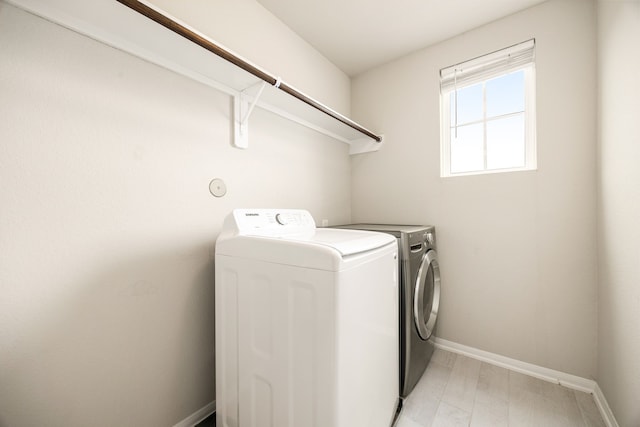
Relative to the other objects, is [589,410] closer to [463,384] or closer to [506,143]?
[463,384]

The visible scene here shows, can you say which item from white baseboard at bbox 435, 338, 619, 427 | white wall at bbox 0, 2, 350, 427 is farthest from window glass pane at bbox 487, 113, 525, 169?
white wall at bbox 0, 2, 350, 427

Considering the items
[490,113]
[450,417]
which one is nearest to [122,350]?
[450,417]

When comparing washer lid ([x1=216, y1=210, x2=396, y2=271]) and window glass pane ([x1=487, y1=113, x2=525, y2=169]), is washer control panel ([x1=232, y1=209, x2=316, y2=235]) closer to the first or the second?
washer lid ([x1=216, y1=210, x2=396, y2=271])

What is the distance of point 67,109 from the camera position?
0.88 m

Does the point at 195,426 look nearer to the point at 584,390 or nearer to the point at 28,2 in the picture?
the point at 28,2

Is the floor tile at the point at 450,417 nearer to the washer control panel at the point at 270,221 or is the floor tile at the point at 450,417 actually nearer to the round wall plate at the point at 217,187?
the washer control panel at the point at 270,221

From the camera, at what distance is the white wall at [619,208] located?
39.8 inches

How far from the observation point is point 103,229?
95cm

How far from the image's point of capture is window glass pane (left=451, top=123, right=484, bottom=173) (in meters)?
1.92

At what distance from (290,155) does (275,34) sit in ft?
2.87

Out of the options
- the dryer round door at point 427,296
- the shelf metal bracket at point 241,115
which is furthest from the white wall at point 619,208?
the shelf metal bracket at point 241,115

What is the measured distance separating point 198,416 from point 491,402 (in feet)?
5.49

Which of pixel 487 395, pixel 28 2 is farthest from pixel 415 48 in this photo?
pixel 487 395

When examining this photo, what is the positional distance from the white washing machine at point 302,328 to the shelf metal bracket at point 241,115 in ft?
1.71
